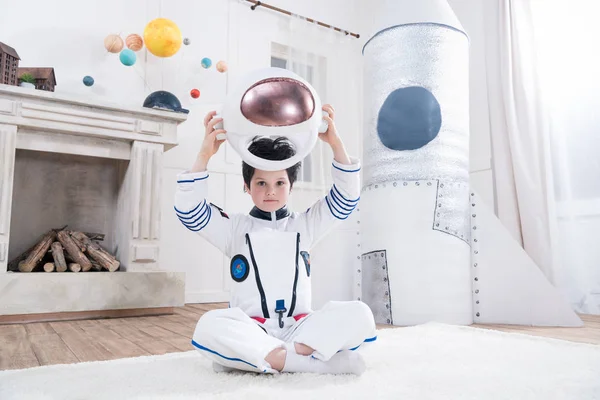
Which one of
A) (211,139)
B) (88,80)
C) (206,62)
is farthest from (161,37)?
(211,139)

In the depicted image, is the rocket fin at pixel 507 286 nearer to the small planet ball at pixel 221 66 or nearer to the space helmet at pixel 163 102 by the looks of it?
the space helmet at pixel 163 102

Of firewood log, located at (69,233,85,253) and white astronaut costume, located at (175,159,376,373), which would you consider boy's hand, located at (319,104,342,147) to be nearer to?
white astronaut costume, located at (175,159,376,373)

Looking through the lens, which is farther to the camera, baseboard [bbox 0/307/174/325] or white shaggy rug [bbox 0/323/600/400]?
baseboard [bbox 0/307/174/325]

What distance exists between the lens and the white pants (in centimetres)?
95

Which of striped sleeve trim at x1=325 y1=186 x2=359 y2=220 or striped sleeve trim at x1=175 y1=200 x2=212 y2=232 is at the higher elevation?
striped sleeve trim at x1=325 y1=186 x2=359 y2=220

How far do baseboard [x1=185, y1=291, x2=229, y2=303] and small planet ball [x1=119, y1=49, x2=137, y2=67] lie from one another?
1368mm

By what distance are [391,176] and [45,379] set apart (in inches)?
59.3

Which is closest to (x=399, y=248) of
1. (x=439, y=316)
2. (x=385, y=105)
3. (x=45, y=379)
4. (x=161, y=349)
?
(x=439, y=316)

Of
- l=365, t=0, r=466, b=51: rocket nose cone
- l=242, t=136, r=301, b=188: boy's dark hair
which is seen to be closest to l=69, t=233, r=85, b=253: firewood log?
l=242, t=136, r=301, b=188: boy's dark hair

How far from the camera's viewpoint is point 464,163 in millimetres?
2090

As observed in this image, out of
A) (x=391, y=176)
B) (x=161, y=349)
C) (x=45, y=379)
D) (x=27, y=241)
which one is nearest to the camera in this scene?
(x=45, y=379)

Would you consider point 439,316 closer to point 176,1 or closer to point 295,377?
point 295,377

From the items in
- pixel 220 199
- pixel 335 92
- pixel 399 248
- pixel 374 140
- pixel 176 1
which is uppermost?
pixel 176 1

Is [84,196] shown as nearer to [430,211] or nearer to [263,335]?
[430,211]
